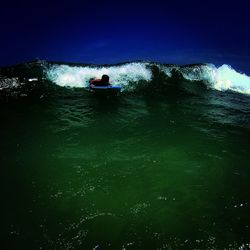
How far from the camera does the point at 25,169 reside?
724 centimetres

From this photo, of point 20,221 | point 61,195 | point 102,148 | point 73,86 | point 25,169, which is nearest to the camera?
point 20,221

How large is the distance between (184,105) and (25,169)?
958cm

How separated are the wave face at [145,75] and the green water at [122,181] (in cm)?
754

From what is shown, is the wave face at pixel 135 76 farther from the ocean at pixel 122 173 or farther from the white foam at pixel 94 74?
the ocean at pixel 122 173

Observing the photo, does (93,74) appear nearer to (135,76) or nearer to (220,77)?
(135,76)

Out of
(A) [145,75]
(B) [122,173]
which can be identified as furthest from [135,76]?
(B) [122,173]

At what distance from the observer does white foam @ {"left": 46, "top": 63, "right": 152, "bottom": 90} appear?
1909 centimetres

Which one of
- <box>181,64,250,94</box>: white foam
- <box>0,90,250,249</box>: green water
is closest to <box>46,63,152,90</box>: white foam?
<box>181,64,250,94</box>: white foam

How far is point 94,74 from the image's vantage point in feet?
69.7

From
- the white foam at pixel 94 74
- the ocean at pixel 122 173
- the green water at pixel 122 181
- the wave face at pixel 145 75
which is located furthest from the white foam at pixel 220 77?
the green water at pixel 122 181

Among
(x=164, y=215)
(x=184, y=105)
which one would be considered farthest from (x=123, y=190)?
(x=184, y=105)

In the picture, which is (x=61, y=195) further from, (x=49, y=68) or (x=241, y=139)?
(x=49, y=68)

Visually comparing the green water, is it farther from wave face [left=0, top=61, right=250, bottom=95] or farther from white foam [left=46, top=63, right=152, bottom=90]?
white foam [left=46, top=63, right=152, bottom=90]

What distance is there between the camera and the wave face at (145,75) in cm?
1945
